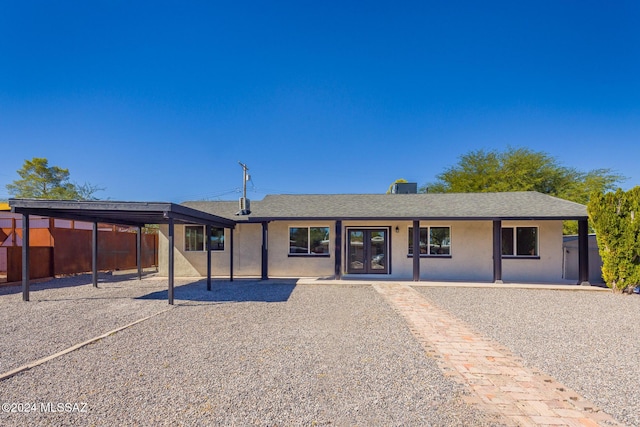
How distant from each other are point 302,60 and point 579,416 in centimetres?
1482

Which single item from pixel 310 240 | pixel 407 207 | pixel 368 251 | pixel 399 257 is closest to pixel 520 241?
pixel 407 207

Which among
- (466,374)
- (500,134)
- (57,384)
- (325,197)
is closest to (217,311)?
(57,384)

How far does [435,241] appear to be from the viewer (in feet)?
39.7

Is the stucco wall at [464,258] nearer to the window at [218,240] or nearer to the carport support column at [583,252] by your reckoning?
the carport support column at [583,252]

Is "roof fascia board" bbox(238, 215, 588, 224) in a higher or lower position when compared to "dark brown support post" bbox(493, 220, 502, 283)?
higher

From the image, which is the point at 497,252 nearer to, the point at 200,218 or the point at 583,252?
the point at 583,252

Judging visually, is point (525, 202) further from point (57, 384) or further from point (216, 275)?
point (57, 384)

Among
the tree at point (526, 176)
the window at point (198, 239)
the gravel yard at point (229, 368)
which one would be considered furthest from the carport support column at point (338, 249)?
the tree at point (526, 176)

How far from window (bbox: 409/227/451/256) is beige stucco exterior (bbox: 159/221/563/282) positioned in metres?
0.18

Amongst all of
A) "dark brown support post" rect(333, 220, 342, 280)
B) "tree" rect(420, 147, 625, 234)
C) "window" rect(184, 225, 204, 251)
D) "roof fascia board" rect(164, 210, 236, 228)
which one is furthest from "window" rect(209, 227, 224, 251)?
"tree" rect(420, 147, 625, 234)

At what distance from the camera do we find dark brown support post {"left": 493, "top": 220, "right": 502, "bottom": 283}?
419 inches

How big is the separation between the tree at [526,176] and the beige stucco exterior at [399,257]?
14703 millimetres

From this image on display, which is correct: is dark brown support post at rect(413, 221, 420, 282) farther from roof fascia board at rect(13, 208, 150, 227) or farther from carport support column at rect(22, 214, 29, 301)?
carport support column at rect(22, 214, 29, 301)

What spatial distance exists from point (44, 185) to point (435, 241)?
119 feet
